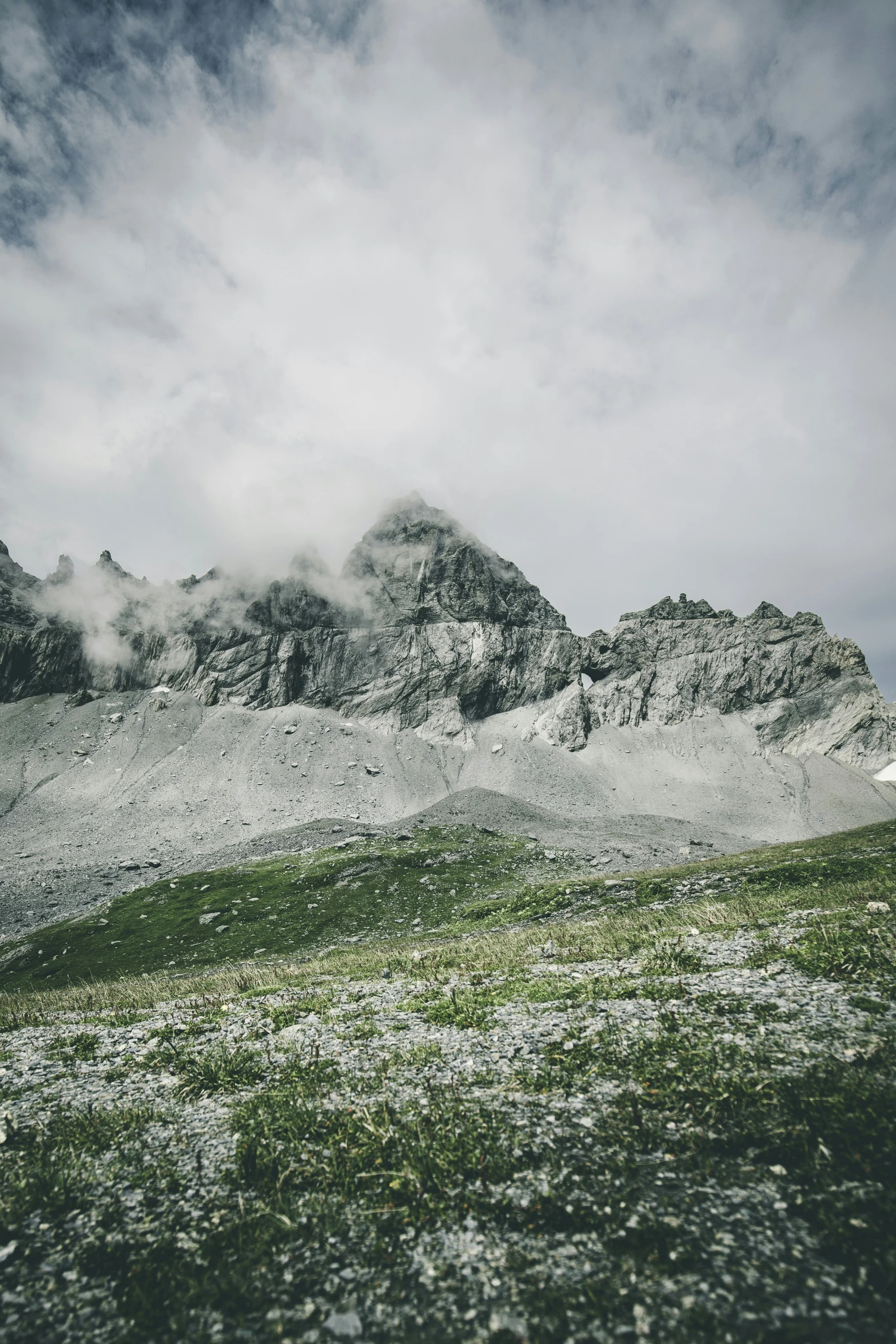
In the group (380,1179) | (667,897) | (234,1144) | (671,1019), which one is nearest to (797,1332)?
(380,1179)

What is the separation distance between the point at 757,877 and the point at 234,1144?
3366 cm

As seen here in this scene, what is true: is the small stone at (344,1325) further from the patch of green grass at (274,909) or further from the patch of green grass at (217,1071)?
the patch of green grass at (274,909)

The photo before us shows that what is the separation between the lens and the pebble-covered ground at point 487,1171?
17.4ft

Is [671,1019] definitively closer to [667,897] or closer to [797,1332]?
[797,1332]

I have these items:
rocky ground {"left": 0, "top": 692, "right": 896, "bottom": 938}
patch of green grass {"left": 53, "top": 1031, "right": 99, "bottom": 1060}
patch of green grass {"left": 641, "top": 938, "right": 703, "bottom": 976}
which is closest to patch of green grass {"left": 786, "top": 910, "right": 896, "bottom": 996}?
patch of green grass {"left": 641, "top": 938, "right": 703, "bottom": 976}

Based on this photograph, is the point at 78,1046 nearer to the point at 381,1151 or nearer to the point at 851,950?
the point at 381,1151

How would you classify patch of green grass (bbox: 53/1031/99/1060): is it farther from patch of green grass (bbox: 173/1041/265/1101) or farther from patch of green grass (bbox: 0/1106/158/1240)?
patch of green grass (bbox: 0/1106/158/1240)

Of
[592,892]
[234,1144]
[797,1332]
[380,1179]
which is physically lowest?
[592,892]

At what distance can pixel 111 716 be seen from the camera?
195 m

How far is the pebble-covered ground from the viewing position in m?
5.29

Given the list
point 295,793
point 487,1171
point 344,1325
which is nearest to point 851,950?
point 487,1171

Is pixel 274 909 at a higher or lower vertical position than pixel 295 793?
lower

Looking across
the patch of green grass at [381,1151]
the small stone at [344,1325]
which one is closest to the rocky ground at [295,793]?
the patch of green grass at [381,1151]

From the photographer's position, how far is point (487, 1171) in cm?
724
